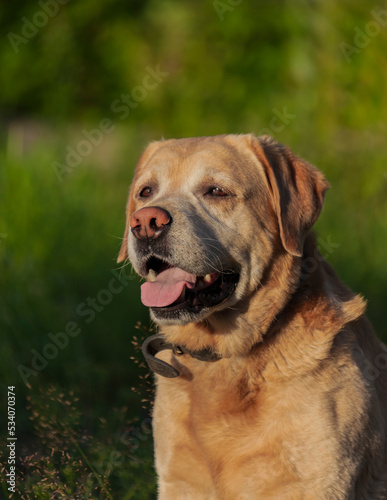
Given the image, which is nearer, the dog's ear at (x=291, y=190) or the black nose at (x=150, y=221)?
the black nose at (x=150, y=221)

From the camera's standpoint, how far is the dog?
9.56 ft

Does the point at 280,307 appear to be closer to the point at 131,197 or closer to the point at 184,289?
the point at 184,289

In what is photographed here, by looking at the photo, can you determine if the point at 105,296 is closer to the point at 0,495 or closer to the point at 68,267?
the point at 68,267

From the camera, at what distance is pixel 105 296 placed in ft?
18.0

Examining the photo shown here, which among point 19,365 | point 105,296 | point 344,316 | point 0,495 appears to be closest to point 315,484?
point 344,316

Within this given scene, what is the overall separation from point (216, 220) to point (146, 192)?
0.51 metres

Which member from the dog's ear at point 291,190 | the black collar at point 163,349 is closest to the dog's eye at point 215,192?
the dog's ear at point 291,190

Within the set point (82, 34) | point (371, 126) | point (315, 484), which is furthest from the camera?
point (82, 34)

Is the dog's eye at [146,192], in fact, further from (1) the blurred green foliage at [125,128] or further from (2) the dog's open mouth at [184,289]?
(1) the blurred green foliage at [125,128]

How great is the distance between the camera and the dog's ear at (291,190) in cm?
321

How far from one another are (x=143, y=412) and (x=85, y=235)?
1.92m

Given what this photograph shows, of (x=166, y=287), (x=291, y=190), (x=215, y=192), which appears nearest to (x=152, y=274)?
(x=166, y=287)

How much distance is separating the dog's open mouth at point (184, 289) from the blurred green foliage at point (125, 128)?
1.16 meters

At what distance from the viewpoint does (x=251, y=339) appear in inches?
125
